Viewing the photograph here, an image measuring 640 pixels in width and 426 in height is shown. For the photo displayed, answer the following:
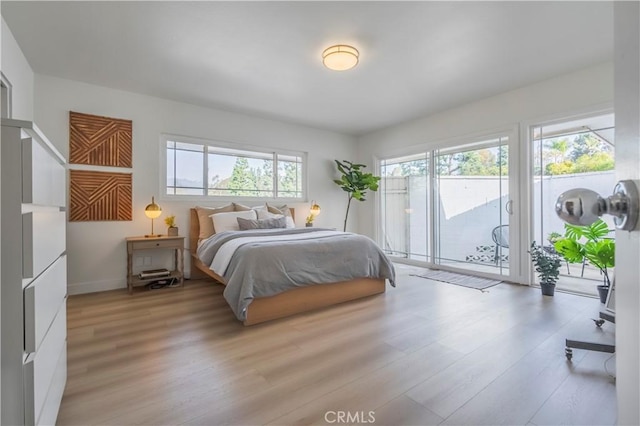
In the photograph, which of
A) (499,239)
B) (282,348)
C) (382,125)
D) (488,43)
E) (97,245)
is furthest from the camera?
(382,125)

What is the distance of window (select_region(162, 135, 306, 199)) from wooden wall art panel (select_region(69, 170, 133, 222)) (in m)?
0.51

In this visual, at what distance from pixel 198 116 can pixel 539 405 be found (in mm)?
4536

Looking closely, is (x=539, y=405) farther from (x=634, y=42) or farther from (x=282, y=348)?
(x=634, y=42)

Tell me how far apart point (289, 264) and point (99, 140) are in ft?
9.34

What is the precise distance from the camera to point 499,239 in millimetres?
3840

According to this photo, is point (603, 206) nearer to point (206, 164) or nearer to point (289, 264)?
point (289, 264)

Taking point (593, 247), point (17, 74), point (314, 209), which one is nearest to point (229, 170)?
point (314, 209)

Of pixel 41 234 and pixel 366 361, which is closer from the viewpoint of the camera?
pixel 41 234

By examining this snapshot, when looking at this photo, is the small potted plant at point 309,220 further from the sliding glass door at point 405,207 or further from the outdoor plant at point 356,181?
the sliding glass door at point 405,207

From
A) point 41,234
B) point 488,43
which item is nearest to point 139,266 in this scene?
point 41,234

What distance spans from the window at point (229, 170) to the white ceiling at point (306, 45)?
0.74 meters

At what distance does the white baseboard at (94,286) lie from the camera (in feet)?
10.5

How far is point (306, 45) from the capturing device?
8.38 ft

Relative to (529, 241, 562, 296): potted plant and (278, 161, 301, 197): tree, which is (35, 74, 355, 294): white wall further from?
(529, 241, 562, 296): potted plant
